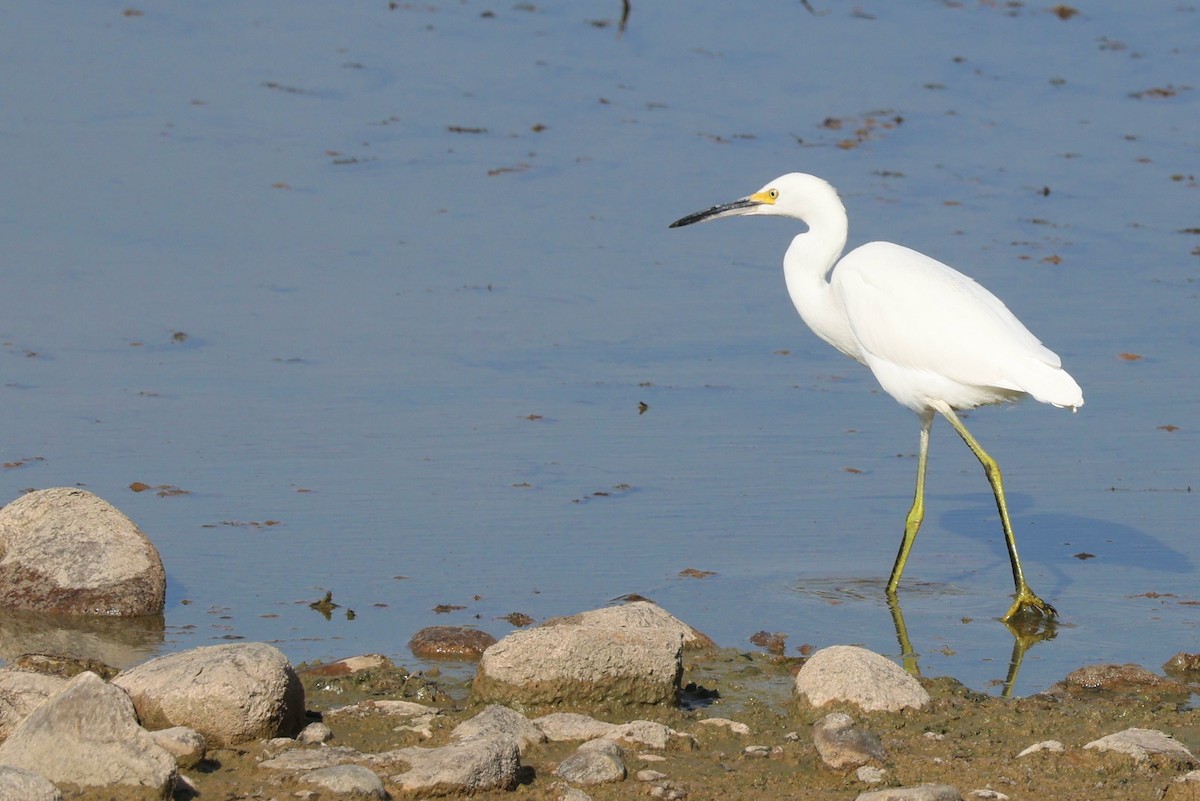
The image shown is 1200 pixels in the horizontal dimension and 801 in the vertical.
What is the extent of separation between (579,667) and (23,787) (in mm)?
1843

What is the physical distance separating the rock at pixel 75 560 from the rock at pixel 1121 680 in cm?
331

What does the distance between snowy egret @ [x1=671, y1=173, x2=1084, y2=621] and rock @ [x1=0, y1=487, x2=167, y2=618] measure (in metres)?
2.92

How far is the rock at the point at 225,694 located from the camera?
5.20m

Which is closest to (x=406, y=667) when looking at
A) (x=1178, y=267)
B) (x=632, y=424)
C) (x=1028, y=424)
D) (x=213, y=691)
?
(x=213, y=691)

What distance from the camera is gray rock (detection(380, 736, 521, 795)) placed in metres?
4.86

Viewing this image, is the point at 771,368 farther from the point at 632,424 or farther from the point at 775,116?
the point at 775,116

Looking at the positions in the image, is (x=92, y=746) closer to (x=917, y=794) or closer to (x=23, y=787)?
(x=23, y=787)

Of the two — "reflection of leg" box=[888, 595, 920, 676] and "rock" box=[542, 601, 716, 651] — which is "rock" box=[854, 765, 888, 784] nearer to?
"rock" box=[542, 601, 716, 651]

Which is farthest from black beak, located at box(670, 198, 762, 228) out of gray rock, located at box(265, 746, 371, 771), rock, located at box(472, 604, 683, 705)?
gray rock, located at box(265, 746, 371, 771)

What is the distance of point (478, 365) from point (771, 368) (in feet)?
5.32

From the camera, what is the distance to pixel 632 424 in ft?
30.5

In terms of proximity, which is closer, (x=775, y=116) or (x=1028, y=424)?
(x=1028, y=424)

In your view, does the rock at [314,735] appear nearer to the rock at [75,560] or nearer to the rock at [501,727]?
the rock at [501,727]

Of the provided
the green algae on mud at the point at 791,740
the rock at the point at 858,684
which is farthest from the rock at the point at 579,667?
the rock at the point at 858,684
